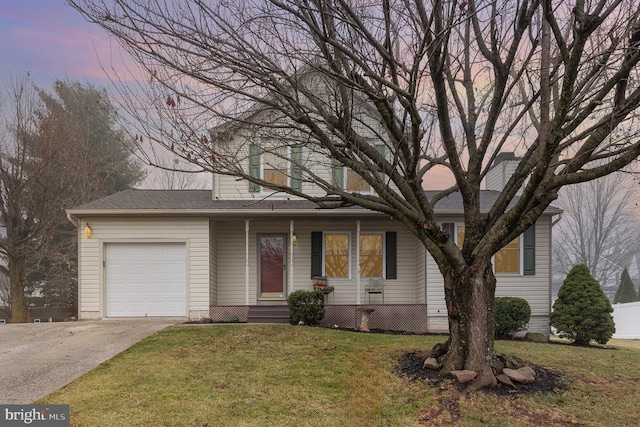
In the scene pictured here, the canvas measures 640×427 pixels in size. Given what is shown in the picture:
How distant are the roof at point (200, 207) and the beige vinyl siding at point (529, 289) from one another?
107 centimetres

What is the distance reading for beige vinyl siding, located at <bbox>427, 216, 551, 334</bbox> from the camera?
11141 mm

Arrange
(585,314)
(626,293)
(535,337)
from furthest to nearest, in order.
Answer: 1. (626,293)
2. (535,337)
3. (585,314)

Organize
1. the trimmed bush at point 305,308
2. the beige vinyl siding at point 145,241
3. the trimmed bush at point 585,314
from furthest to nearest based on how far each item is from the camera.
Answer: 1. the beige vinyl siding at point 145,241
2. the trimmed bush at point 305,308
3. the trimmed bush at point 585,314

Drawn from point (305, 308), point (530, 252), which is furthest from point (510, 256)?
point (305, 308)

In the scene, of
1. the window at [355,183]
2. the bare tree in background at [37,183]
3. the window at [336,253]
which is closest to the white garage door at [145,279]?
the window at [336,253]

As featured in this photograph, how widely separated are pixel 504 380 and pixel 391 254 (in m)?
6.57

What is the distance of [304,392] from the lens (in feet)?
17.7

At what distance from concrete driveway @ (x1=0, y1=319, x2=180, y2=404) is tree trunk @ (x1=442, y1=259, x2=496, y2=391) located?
5.21 metres

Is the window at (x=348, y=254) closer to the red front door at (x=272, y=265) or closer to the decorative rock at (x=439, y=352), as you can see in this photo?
the red front door at (x=272, y=265)

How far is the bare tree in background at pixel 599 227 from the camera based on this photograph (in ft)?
90.7

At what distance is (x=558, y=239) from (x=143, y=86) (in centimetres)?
3096

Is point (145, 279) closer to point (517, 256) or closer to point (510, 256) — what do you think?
point (510, 256)

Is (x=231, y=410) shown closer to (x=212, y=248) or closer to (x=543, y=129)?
(x=543, y=129)

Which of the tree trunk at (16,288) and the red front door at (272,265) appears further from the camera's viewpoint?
the tree trunk at (16,288)
